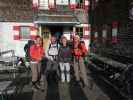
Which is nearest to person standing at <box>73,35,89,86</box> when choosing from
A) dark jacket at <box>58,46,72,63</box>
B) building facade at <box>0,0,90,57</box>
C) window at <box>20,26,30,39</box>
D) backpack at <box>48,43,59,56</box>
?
dark jacket at <box>58,46,72,63</box>

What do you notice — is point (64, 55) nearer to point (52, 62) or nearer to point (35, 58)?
point (35, 58)

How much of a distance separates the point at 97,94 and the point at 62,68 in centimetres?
263

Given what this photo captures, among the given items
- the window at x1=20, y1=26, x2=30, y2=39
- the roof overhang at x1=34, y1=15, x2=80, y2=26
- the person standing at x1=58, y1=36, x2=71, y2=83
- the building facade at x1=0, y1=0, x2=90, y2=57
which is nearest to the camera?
the person standing at x1=58, y1=36, x2=71, y2=83

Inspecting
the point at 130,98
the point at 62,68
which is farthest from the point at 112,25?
the point at 130,98

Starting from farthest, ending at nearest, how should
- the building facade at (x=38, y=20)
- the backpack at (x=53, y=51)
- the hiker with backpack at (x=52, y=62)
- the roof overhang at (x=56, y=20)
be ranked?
the building facade at (x=38, y=20) < the roof overhang at (x=56, y=20) < the backpack at (x=53, y=51) < the hiker with backpack at (x=52, y=62)

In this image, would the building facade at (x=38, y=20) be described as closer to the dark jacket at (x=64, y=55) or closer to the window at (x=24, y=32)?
the window at (x=24, y=32)

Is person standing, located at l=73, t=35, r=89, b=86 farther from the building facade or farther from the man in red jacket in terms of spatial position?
the building facade

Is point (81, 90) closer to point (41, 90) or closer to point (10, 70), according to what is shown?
point (41, 90)

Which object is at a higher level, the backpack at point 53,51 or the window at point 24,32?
the window at point 24,32

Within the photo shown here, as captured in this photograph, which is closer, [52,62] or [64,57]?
[64,57]

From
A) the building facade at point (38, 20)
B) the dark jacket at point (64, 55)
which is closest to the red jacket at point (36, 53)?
the dark jacket at point (64, 55)

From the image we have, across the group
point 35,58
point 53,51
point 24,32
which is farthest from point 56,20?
point 35,58

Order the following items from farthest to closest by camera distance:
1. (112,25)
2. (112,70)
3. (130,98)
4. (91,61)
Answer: (91,61)
(112,25)
(112,70)
(130,98)

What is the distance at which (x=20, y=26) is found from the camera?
30.7 m
